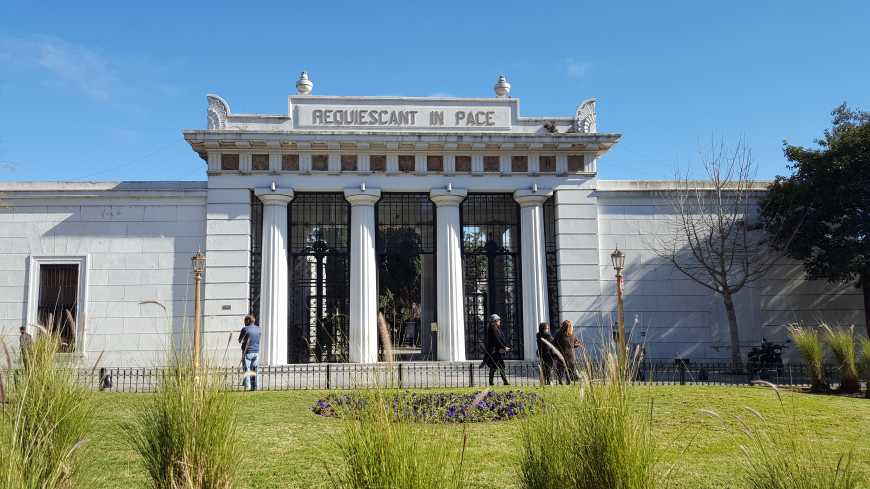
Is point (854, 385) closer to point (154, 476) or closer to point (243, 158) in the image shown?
point (154, 476)

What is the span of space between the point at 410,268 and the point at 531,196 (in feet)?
39.0

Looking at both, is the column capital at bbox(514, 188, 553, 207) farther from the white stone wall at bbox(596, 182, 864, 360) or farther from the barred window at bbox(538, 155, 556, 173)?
the white stone wall at bbox(596, 182, 864, 360)

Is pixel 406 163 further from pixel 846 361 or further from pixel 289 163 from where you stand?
pixel 846 361

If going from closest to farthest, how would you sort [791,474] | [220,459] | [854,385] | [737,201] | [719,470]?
[791,474] → [220,459] → [719,470] → [854,385] → [737,201]

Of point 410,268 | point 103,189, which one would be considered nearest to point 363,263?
point 103,189

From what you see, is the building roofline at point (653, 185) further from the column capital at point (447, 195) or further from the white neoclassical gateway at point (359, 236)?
the column capital at point (447, 195)

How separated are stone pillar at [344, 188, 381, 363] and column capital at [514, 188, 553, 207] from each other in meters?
5.22

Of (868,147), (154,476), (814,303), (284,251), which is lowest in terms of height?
(154,476)

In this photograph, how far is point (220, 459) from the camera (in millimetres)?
5105

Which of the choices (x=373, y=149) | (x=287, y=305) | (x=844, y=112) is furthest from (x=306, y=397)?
(x=844, y=112)

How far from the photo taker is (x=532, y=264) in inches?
898

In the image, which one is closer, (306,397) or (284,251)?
(306,397)

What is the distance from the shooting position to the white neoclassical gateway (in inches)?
853

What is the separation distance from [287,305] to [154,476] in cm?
1713
